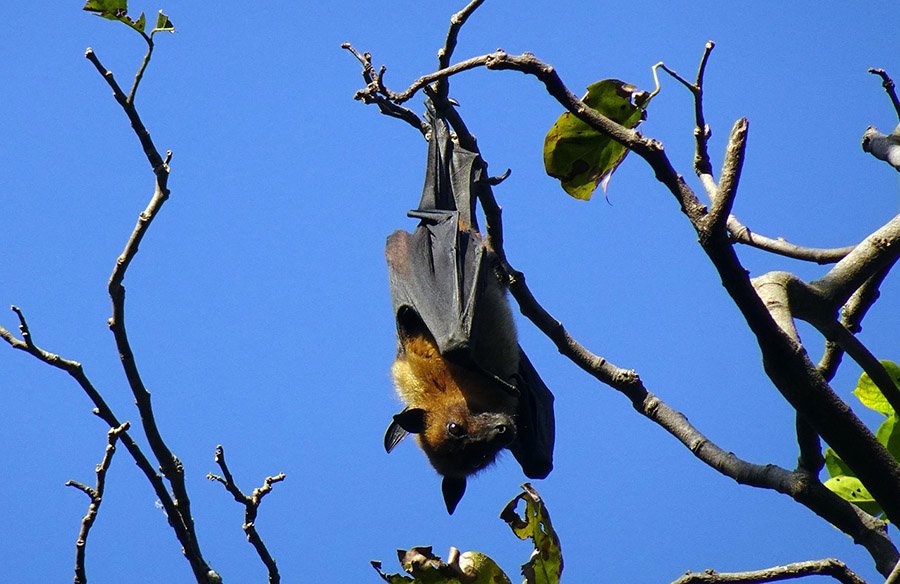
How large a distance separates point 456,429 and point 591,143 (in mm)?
2922

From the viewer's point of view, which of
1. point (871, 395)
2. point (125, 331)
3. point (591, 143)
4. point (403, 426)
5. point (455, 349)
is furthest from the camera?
point (403, 426)

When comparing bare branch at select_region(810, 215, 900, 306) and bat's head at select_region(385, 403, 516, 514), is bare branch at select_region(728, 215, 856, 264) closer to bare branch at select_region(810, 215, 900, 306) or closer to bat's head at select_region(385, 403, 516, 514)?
bare branch at select_region(810, 215, 900, 306)

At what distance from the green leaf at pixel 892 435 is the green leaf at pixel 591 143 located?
1764 millimetres

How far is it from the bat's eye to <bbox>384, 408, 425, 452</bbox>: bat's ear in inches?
9.6

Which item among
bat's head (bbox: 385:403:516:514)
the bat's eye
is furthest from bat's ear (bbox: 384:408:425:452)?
the bat's eye

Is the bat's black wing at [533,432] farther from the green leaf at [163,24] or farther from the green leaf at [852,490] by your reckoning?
the green leaf at [163,24]

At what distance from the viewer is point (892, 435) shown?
409 cm

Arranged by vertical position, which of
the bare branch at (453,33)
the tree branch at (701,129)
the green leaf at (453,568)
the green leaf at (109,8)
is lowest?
the green leaf at (453,568)

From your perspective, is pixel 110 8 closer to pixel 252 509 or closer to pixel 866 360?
pixel 252 509

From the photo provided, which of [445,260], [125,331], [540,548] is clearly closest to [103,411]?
[125,331]

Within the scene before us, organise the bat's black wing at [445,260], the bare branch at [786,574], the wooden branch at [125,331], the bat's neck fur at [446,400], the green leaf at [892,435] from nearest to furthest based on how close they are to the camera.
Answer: the bare branch at [786,574] → the wooden branch at [125,331] → the green leaf at [892,435] → the bat's black wing at [445,260] → the bat's neck fur at [446,400]

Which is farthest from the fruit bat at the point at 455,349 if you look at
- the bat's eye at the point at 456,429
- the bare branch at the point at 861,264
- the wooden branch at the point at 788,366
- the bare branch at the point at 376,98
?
the wooden branch at the point at 788,366

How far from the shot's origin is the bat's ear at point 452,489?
712 cm

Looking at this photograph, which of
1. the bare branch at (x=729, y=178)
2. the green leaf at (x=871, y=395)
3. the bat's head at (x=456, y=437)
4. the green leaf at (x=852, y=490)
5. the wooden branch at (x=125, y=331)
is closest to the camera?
the bare branch at (x=729, y=178)
